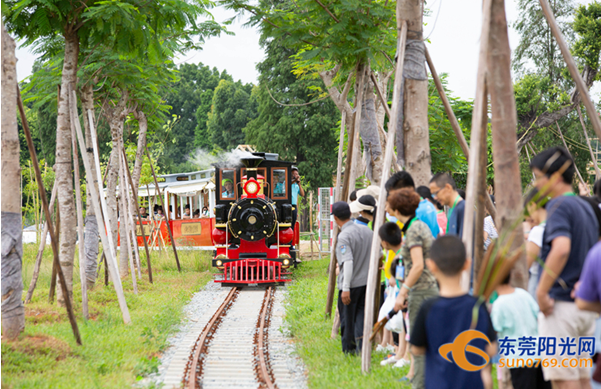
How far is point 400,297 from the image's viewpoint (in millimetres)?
4184

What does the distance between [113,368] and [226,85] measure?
40206mm

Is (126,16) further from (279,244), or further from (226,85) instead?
(226,85)

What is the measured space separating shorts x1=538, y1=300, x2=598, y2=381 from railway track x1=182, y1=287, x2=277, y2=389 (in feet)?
9.96

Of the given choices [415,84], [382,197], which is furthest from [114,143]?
[382,197]

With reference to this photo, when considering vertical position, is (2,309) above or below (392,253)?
below

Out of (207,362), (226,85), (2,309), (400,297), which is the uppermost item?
(226,85)

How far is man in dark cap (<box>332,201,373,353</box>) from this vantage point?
18.2 ft

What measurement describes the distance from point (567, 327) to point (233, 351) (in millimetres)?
4738

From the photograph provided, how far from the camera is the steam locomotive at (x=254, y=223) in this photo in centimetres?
1202

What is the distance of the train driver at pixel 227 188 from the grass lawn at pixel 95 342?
10.6ft

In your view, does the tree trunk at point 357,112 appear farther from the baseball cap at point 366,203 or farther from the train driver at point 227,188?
the train driver at point 227,188

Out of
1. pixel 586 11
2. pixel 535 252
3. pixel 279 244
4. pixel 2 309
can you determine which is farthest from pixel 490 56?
pixel 586 11

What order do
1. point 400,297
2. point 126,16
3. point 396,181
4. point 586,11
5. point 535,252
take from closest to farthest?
point 535,252 → point 400,297 → point 396,181 → point 126,16 → point 586,11

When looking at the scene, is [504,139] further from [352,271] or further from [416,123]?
[352,271]
